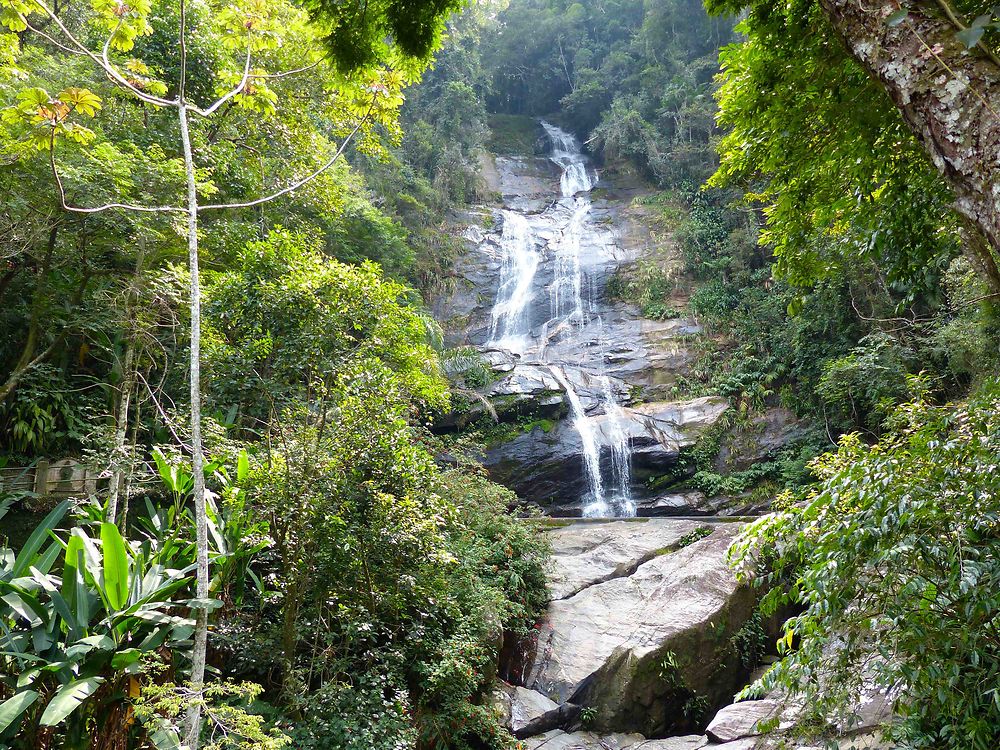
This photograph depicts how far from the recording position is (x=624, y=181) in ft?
79.7

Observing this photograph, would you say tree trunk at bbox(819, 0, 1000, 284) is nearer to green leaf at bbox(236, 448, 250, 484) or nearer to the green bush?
the green bush

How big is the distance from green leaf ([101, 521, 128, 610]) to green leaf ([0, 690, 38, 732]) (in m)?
0.51

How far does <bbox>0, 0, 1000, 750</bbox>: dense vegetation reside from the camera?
2703 mm

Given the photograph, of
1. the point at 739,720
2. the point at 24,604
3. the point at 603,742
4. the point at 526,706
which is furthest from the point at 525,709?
the point at 24,604

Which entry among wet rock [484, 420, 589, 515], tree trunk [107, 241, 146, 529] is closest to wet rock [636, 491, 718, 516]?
wet rock [484, 420, 589, 515]

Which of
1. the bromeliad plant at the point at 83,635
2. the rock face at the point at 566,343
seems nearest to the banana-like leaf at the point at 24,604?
the bromeliad plant at the point at 83,635

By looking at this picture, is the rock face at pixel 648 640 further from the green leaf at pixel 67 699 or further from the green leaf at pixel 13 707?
the green leaf at pixel 13 707

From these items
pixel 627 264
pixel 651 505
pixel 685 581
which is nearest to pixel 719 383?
pixel 651 505

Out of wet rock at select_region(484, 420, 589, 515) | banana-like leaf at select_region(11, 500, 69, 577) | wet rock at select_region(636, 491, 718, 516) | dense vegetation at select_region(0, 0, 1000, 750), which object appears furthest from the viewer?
wet rock at select_region(484, 420, 589, 515)

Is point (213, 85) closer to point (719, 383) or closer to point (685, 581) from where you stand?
point (685, 581)

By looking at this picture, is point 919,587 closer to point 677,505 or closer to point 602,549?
point 602,549

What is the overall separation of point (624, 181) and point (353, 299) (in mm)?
21693

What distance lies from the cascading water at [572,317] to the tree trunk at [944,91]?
463 inches

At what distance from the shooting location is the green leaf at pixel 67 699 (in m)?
2.75
